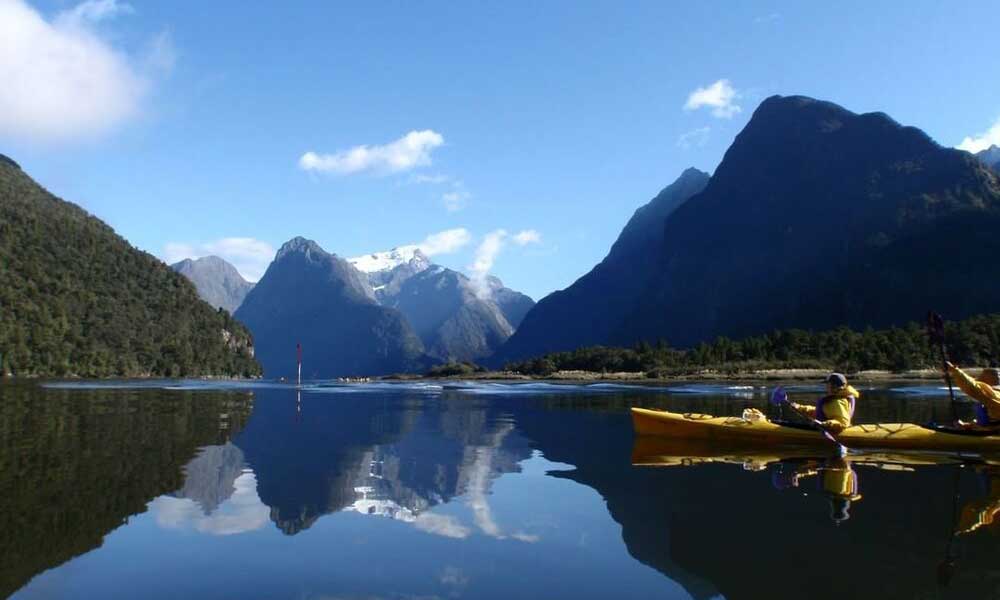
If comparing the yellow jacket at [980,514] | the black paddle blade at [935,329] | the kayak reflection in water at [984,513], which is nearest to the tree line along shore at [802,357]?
the black paddle blade at [935,329]

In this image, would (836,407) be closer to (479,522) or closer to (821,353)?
(479,522)

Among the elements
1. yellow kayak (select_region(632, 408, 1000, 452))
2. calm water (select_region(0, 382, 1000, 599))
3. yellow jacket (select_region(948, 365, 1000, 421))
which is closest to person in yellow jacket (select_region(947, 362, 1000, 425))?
yellow jacket (select_region(948, 365, 1000, 421))

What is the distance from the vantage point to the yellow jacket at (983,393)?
2394cm

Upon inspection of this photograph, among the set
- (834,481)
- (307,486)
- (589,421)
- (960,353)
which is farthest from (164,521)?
(960,353)

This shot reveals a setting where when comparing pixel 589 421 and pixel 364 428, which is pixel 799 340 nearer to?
pixel 589 421

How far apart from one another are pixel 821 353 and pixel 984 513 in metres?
141

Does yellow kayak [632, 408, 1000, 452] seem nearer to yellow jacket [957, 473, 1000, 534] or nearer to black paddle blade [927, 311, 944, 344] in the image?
black paddle blade [927, 311, 944, 344]

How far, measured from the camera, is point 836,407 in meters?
25.7

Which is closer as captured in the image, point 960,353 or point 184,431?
point 184,431

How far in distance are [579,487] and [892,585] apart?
9.36 metres

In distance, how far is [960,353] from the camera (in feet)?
408

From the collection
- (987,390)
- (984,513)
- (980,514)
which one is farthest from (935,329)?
(980,514)

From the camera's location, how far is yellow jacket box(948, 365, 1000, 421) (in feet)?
78.5

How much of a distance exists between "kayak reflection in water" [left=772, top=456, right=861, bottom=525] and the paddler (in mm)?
1253
